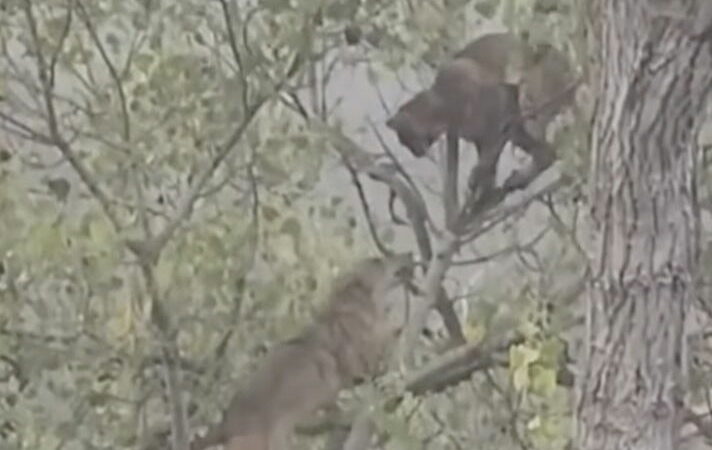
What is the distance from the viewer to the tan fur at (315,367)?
1886mm

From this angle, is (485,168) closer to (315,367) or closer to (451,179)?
(451,179)

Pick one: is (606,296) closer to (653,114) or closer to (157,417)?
(653,114)

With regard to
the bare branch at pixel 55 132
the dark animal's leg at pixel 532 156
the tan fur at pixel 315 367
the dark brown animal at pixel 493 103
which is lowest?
the tan fur at pixel 315 367

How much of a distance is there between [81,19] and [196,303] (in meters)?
0.32

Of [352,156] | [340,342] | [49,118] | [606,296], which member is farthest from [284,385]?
[606,296]

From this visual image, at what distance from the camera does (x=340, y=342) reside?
1.90 m

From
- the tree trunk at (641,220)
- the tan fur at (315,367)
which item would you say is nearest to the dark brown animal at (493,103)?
the tan fur at (315,367)

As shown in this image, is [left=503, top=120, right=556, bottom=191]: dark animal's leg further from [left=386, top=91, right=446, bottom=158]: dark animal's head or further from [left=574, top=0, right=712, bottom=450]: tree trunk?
[left=574, top=0, right=712, bottom=450]: tree trunk

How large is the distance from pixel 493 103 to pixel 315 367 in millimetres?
409

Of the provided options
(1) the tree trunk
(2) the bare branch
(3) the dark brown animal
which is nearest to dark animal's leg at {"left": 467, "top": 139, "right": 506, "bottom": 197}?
(3) the dark brown animal

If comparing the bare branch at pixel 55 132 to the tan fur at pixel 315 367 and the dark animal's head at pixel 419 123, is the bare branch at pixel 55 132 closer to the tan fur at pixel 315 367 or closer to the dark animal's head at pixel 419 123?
the tan fur at pixel 315 367

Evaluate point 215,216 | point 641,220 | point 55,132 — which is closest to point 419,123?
point 215,216

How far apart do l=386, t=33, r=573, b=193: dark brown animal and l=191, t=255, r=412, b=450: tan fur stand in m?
0.18

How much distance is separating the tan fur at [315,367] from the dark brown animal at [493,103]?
0.59 ft
